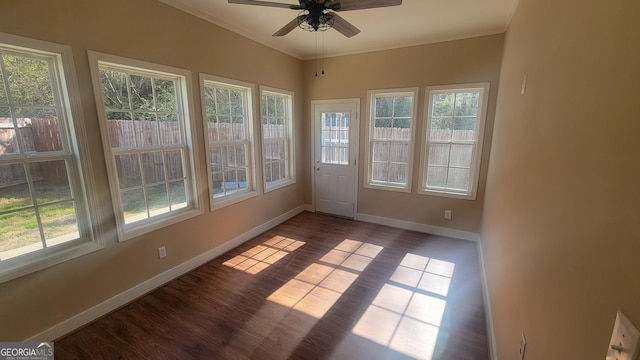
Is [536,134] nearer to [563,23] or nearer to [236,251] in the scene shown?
[563,23]

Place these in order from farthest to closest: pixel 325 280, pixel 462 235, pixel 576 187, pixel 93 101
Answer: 1. pixel 462 235
2. pixel 325 280
3. pixel 93 101
4. pixel 576 187

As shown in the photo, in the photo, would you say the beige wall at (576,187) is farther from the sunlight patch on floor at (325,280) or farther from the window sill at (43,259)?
the window sill at (43,259)

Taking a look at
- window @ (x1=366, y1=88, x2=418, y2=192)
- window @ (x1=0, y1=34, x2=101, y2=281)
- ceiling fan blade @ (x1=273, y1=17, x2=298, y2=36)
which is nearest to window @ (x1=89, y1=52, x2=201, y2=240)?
window @ (x1=0, y1=34, x2=101, y2=281)

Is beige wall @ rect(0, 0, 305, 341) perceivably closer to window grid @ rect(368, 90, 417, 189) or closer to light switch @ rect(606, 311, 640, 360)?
window grid @ rect(368, 90, 417, 189)

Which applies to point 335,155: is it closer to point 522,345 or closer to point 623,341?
point 522,345

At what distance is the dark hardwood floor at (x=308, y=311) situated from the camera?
1.92m

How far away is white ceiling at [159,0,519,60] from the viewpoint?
102 inches

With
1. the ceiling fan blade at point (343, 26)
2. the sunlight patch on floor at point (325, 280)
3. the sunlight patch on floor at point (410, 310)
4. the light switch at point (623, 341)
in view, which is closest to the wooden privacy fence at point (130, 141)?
the sunlight patch on floor at point (325, 280)

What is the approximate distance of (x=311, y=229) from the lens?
4152 mm

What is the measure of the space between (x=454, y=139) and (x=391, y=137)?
2.94 feet

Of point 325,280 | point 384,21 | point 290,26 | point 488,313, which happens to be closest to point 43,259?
point 325,280

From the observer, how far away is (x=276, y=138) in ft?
13.9

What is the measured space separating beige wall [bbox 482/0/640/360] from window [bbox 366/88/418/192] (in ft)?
7.22

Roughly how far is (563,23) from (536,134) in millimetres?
527
